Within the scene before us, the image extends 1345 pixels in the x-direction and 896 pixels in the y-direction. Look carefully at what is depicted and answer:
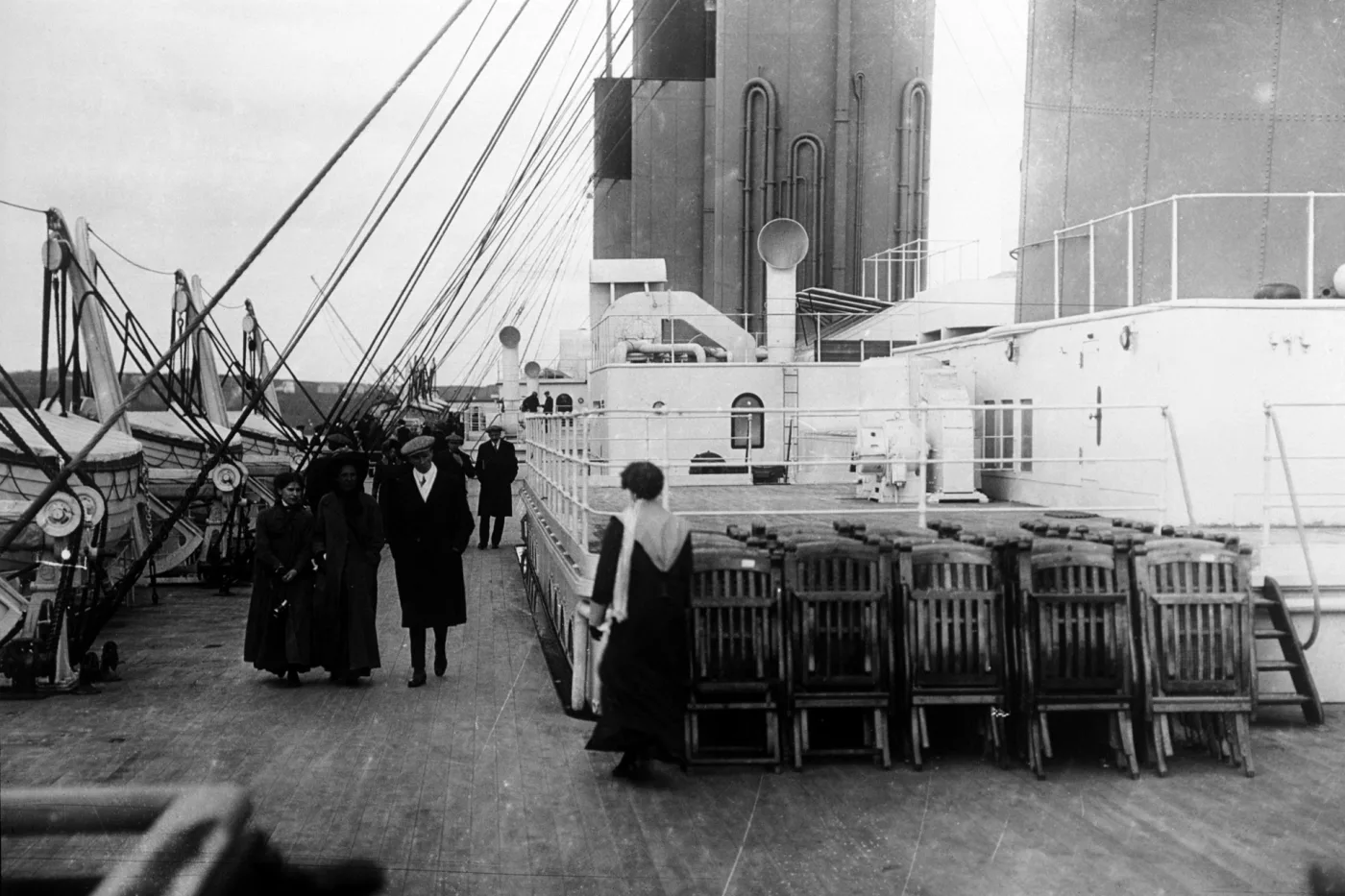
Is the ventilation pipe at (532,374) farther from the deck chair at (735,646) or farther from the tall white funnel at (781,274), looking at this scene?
the deck chair at (735,646)

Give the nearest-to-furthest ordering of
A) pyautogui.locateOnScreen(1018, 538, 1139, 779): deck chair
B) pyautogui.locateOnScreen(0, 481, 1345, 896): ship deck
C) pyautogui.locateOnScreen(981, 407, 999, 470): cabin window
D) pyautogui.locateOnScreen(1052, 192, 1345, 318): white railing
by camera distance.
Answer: pyautogui.locateOnScreen(0, 481, 1345, 896): ship deck → pyautogui.locateOnScreen(1018, 538, 1139, 779): deck chair → pyautogui.locateOnScreen(1052, 192, 1345, 318): white railing → pyautogui.locateOnScreen(981, 407, 999, 470): cabin window

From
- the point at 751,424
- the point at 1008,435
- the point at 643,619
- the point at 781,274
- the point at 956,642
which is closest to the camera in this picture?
the point at 643,619

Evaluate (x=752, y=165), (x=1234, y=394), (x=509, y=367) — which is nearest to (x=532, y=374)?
(x=509, y=367)

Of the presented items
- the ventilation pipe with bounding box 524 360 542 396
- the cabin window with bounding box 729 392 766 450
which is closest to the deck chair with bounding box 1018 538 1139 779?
the cabin window with bounding box 729 392 766 450

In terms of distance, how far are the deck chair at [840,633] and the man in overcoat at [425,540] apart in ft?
10.6

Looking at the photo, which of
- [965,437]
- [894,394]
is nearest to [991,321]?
[894,394]

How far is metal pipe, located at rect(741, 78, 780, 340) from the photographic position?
32844 mm

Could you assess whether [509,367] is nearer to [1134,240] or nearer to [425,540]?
[1134,240]

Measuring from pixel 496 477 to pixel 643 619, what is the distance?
12570 millimetres

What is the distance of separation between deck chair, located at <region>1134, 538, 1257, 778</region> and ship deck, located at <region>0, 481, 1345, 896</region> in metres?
0.33

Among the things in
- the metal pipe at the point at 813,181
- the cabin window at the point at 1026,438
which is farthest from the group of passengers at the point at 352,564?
the metal pipe at the point at 813,181

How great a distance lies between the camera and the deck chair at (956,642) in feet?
22.1

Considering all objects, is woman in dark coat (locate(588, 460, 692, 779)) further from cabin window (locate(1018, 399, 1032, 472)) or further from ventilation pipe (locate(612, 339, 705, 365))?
ventilation pipe (locate(612, 339, 705, 365))

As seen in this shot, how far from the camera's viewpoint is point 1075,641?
6816 millimetres
